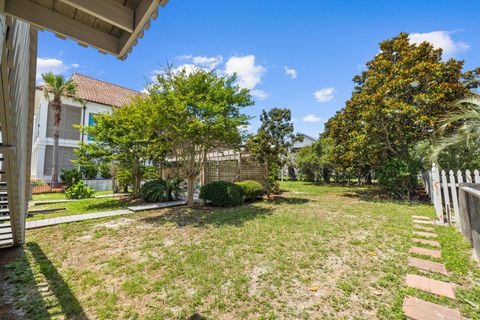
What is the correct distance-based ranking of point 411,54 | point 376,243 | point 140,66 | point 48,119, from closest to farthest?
point 376,243, point 140,66, point 411,54, point 48,119

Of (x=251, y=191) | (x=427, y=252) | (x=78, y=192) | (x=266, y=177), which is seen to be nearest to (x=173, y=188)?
(x=251, y=191)

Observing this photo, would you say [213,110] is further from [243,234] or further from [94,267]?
[94,267]

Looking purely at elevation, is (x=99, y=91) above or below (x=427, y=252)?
above

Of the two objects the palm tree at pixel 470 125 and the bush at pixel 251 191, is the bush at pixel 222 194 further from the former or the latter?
the palm tree at pixel 470 125

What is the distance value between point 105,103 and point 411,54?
23.6 metres

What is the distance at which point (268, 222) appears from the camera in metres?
6.23

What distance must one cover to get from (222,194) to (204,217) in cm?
192

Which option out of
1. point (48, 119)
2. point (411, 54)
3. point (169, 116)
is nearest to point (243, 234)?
point (169, 116)

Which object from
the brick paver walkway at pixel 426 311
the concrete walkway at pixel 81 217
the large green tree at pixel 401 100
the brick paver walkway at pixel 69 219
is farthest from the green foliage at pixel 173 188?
the brick paver walkway at pixel 426 311

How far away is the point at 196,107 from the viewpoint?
24.5 feet

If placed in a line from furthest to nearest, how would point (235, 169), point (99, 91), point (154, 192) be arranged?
point (99, 91), point (235, 169), point (154, 192)

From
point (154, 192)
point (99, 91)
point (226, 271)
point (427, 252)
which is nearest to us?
point (226, 271)

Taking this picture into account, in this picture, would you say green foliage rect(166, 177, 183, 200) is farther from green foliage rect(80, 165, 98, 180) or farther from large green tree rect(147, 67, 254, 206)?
green foliage rect(80, 165, 98, 180)

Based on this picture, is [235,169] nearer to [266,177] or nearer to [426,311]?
[266,177]
